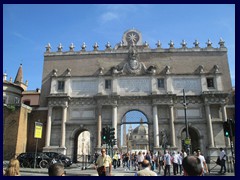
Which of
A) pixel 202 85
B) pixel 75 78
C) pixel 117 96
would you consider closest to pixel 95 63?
pixel 75 78

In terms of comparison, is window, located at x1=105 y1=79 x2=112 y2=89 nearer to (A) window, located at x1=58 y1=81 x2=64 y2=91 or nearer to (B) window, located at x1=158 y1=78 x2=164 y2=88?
(A) window, located at x1=58 y1=81 x2=64 y2=91

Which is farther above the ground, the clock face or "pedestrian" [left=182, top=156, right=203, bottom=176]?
the clock face

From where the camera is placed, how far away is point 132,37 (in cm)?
3447

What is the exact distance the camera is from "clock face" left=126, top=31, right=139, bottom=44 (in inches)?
1350

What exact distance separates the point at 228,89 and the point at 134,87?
41.2 ft

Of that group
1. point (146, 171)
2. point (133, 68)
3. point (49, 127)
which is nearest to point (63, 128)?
point (49, 127)

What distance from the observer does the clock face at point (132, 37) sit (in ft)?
112

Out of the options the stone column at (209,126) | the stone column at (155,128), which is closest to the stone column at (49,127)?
the stone column at (155,128)

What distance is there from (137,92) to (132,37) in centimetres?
888

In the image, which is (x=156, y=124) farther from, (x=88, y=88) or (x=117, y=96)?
(x=88, y=88)

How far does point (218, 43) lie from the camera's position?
110ft

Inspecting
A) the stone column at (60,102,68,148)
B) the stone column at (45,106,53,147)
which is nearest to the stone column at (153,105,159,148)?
the stone column at (60,102,68,148)

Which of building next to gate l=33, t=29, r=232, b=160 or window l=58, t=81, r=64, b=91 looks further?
window l=58, t=81, r=64, b=91
